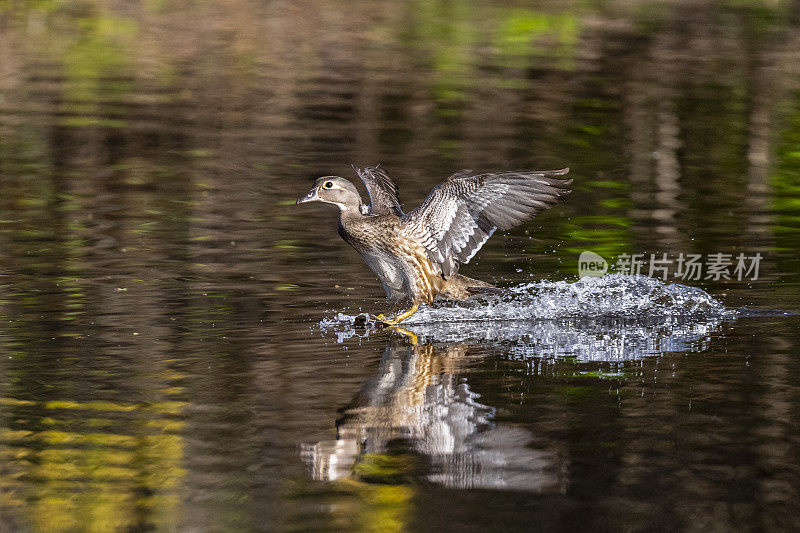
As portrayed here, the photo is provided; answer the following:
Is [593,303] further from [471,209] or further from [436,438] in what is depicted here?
[436,438]

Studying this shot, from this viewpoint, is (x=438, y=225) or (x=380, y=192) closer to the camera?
(x=438, y=225)

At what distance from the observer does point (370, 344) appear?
955cm

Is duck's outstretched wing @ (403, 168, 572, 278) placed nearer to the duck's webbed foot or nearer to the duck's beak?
the duck's webbed foot

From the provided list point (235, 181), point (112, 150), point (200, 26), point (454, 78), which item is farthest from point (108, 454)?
point (200, 26)

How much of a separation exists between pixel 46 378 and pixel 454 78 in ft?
64.2

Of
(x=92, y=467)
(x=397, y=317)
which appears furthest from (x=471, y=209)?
(x=92, y=467)

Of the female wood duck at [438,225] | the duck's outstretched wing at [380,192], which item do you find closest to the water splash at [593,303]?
the female wood duck at [438,225]

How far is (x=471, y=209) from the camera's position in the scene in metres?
10.4

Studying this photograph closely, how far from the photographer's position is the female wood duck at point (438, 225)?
10.2 m

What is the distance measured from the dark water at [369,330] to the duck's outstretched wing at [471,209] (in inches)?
21.6

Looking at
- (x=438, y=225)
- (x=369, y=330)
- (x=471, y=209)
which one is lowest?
(x=369, y=330)

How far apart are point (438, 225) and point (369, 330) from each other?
1079mm

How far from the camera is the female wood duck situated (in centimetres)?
1019

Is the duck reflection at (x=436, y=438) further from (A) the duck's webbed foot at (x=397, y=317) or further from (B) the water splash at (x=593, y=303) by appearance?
(B) the water splash at (x=593, y=303)
